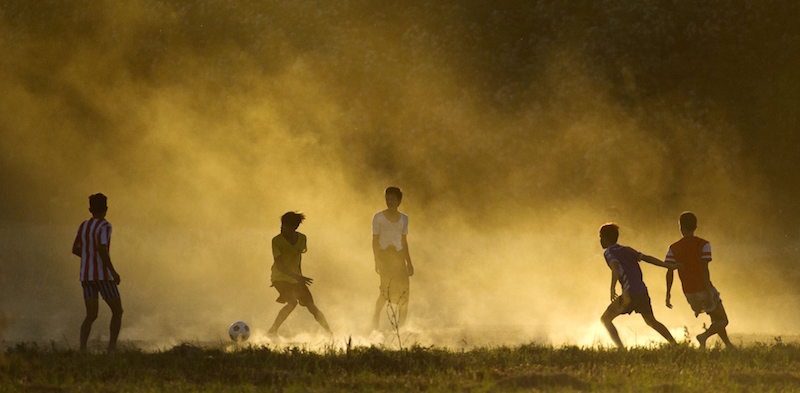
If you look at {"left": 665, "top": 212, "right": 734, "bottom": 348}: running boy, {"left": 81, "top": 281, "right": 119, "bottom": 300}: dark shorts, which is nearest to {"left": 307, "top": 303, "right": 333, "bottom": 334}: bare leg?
{"left": 81, "top": 281, "right": 119, "bottom": 300}: dark shorts

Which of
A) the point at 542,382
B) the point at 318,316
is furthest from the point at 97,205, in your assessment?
the point at 542,382

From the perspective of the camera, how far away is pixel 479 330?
14984mm

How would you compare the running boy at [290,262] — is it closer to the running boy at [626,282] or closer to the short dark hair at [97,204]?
the short dark hair at [97,204]

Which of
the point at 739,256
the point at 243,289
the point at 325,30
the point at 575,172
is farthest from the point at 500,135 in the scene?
the point at 243,289

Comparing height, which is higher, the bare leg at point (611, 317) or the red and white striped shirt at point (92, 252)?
the red and white striped shirt at point (92, 252)

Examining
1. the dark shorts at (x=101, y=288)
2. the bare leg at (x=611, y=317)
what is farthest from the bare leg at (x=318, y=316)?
the bare leg at (x=611, y=317)

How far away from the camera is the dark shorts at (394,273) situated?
44.3 ft

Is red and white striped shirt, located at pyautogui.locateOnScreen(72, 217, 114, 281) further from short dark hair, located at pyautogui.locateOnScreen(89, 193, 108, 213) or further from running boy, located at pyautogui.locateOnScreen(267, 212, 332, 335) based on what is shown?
running boy, located at pyautogui.locateOnScreen(267, 212, 332, 335)

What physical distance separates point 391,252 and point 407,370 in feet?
13.1

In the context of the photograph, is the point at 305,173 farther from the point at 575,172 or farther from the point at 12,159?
the point at 12,159

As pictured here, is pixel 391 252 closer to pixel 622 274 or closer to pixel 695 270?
pixel 622 274

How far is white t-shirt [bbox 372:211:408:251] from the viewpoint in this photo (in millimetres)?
13367

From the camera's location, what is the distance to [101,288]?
11055 mm

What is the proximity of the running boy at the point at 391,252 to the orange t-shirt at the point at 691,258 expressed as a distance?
3.52 meters
